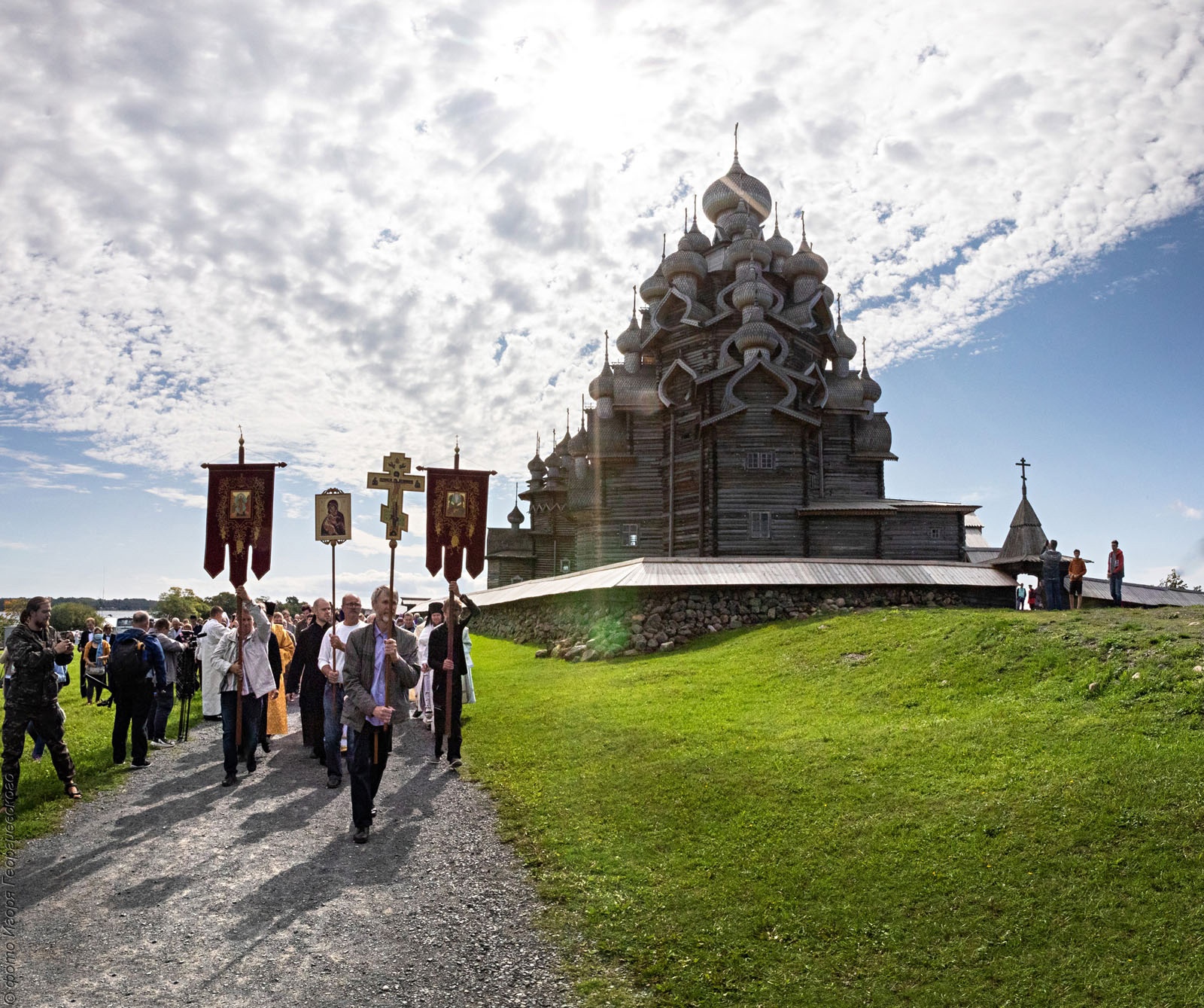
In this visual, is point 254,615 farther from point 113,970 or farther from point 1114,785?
point 1114,785

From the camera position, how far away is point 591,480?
38.2 metres

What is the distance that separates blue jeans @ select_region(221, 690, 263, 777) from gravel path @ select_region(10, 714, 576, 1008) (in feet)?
2.70

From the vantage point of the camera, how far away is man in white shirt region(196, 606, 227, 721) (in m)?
12.7

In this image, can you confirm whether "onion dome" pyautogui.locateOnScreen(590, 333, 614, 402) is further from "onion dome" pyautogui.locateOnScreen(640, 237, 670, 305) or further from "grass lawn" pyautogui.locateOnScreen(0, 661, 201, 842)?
"grass lawn" pyautogui.locateOnScreen(0, 661, 201, 842)

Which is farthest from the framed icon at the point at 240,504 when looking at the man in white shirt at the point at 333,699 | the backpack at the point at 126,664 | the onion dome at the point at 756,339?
the onion dome at the point at 756,339

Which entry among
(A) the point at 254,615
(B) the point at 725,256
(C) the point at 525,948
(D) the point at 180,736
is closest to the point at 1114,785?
(C) the point at 525,948

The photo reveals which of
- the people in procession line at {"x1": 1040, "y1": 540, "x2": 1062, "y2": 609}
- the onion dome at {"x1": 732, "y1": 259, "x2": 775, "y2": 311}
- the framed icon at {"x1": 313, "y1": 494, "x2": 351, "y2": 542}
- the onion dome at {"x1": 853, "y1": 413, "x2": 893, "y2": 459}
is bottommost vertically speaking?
the people in procession line at {"x1": 1040, "y1": 540, "x2": 1062, "y2": 609}

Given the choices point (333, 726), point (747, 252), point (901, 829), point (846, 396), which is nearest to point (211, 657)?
point (333, 726)

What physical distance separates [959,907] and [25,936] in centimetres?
718

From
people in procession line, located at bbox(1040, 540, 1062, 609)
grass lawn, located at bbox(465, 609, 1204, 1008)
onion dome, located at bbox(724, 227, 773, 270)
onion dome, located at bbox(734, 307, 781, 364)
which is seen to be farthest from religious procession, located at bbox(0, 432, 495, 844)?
onion dome, located at bbox(724, 227, 773, 270)

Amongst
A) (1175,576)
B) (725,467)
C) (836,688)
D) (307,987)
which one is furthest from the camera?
(1175,576)

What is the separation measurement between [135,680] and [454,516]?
5036 millimetres

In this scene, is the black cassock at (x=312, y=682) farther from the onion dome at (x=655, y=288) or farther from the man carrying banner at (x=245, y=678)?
the onion dome at (x=655, y=288)

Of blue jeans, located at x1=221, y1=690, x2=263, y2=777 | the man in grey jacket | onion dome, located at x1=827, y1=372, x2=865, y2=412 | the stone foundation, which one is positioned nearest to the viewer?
the man in grey jacket
